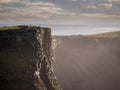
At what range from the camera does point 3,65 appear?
114m

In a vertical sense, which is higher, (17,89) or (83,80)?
(17,89)

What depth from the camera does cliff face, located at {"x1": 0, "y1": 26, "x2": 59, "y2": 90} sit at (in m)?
112

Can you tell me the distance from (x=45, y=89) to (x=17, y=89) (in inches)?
484

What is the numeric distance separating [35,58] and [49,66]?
1266 centimetres

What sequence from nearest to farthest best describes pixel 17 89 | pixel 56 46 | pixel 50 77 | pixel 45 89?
pixel 17 89 < pixel 45 89 < pixel 50 77 < pixel 56 46

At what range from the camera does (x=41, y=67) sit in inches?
4875

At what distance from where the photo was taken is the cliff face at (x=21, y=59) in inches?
4422

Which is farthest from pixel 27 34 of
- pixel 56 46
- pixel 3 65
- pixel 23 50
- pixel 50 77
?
pixel 56 46

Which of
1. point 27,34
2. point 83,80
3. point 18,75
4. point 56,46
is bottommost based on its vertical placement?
point 83,80

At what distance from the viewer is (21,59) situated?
11600 cm

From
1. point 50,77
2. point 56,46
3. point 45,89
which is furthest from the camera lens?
point 56,46

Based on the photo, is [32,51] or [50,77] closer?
[32,51]

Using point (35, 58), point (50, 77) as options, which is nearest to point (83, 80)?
point (50, 77)

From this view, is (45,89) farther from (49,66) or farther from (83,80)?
(83,80)
